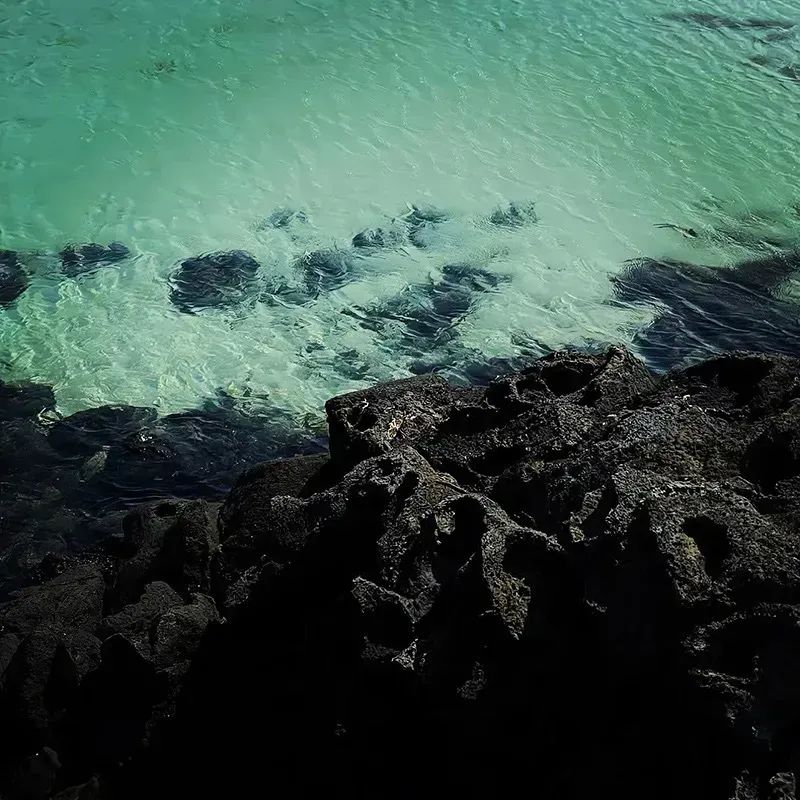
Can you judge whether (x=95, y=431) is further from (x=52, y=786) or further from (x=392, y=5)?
(x=392, y=5)

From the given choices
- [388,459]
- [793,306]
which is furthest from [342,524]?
[793,306]

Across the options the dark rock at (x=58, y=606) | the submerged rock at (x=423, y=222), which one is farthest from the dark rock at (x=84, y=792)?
the submerged rock at (x=423, y=222)

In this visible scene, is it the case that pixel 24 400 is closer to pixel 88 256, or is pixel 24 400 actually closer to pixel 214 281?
pixel 214 281

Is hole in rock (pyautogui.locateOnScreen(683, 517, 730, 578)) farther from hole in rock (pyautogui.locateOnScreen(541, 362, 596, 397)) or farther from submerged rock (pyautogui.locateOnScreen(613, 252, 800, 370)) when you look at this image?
submerged rock (pyautogui.locateOnScreen(613, 252, 800, 370))

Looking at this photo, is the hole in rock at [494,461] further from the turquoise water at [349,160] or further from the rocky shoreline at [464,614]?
the turquoise water at [349,160]

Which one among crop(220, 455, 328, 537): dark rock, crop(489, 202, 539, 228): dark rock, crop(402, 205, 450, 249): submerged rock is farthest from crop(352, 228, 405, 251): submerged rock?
crop(220, 455, 328, 537): dark rock

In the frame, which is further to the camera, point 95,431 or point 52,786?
point 95,431
